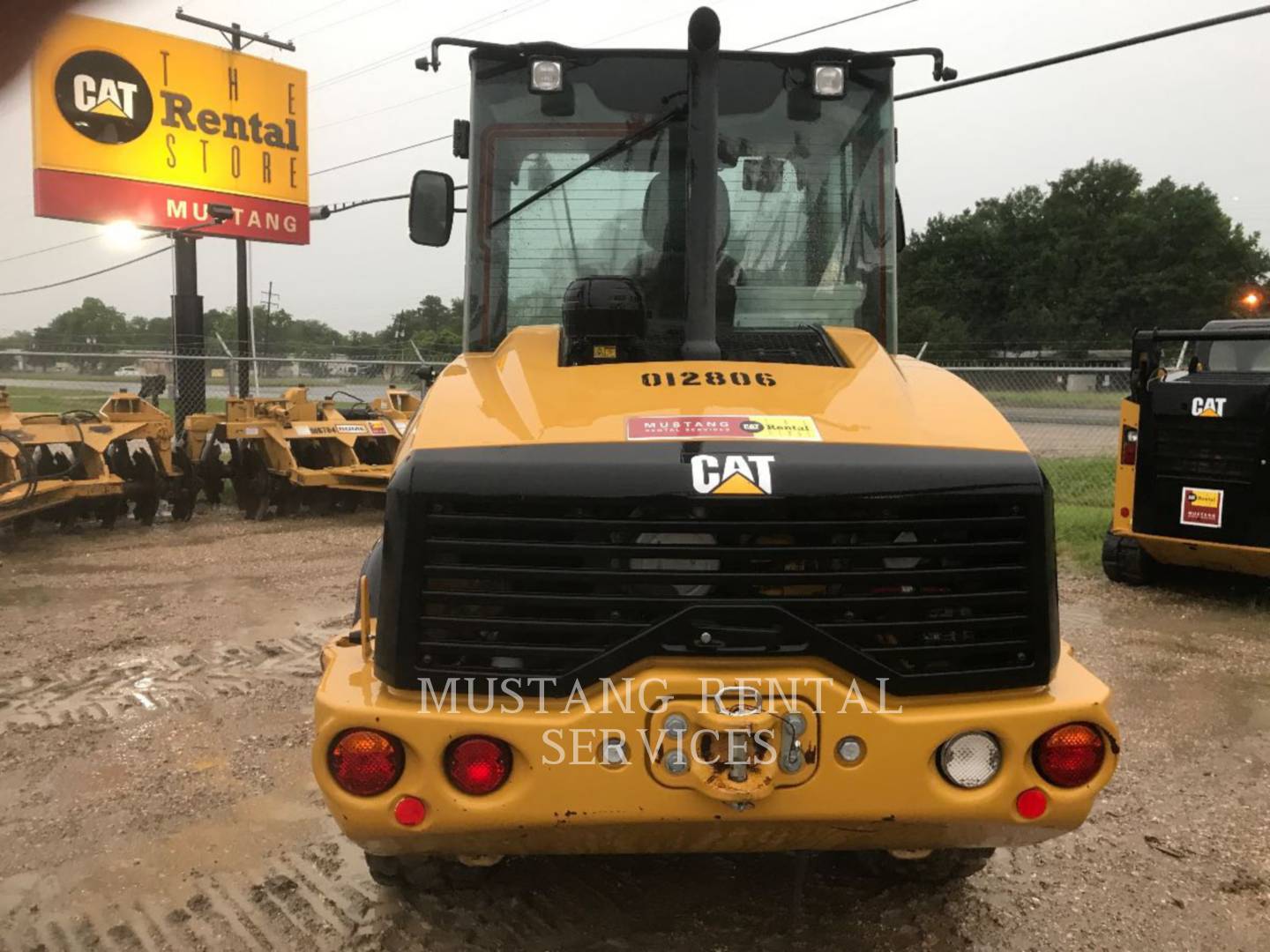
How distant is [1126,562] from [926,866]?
508cm

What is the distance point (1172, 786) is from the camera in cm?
403

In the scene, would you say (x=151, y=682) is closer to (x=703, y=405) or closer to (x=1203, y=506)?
(x=703, y=405)

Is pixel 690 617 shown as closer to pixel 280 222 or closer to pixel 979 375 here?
pixel 979 375

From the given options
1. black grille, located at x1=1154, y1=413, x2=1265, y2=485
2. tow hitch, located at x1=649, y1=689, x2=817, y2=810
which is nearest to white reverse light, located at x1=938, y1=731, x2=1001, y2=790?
tow hitch, located at x1=649, y1=689, x2=817, y2=810

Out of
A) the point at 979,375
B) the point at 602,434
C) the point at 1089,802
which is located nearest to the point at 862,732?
the point at 1089,802

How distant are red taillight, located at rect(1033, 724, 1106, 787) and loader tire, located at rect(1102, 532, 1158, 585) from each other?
5388mm

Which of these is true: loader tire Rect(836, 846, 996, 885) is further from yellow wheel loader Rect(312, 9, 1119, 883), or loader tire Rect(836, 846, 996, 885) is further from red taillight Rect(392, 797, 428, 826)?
red taillight Rect(392, 797, 428, 826)

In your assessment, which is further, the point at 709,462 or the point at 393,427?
the point at 393,427

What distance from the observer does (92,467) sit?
9.55 m

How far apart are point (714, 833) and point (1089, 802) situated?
3.00ft

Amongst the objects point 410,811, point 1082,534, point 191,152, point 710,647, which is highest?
point 191,152

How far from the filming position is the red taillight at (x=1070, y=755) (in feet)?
8.07

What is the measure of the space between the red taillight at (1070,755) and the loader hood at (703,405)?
0.70m

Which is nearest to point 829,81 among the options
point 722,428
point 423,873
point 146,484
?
point 722,428
